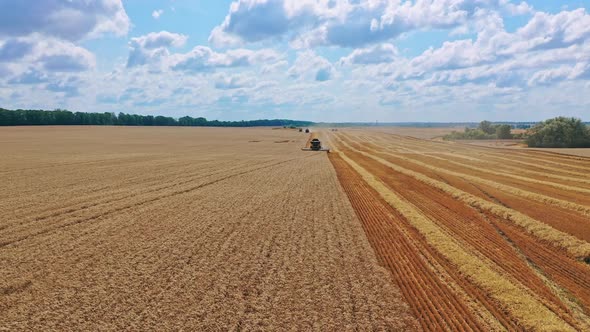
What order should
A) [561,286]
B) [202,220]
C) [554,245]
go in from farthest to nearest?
[202,220] → [554,245] → [561,286]

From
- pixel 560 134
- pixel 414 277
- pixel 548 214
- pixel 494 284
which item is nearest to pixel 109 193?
pixel 414 277

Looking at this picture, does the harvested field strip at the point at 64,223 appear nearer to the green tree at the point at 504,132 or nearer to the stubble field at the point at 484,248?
the stubble field at the point at 484,248

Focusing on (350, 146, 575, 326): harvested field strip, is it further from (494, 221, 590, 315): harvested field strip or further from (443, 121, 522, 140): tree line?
(443, 121, 522, 140): tree line

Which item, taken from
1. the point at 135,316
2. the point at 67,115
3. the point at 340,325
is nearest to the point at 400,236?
the point at 340,325

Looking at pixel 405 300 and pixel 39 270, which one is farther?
pixel 39 270

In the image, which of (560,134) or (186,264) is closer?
(186,264)

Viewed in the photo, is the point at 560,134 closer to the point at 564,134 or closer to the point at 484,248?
the point at 564,134

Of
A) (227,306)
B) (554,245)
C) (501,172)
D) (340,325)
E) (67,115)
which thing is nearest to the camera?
(340,325)

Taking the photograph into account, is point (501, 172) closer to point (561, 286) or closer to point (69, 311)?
point (561, 286)
